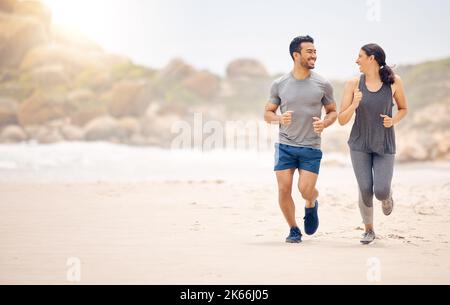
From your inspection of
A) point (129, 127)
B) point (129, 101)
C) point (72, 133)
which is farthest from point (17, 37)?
point (129, 127)

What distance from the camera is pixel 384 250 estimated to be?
6492mm

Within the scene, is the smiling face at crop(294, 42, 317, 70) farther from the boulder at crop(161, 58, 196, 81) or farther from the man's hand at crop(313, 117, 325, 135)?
the boulder at crop(161, 58, 196, 81)

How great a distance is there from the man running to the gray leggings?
392 millimetres

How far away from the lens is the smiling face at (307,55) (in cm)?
664

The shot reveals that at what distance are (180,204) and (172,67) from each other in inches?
2295

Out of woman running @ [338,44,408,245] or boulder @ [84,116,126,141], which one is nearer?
woman running @ [338,44,408,245]

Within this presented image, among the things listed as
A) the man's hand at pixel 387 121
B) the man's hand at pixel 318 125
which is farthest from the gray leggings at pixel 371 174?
the man's hand at pixel 318 125

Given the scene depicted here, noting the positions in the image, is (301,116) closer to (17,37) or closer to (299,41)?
(299,41)

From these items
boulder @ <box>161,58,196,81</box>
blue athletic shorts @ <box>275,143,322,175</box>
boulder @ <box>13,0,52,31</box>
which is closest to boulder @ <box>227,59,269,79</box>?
boulder @ <box>161,58,196,81</box>

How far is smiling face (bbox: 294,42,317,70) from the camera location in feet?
21.8

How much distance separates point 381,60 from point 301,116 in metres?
0.94

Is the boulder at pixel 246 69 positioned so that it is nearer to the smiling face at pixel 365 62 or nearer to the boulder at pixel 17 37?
the boulder at pixel 17 37

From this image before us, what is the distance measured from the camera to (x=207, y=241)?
6.94 meters

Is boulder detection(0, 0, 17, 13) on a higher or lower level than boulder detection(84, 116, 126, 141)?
higher
